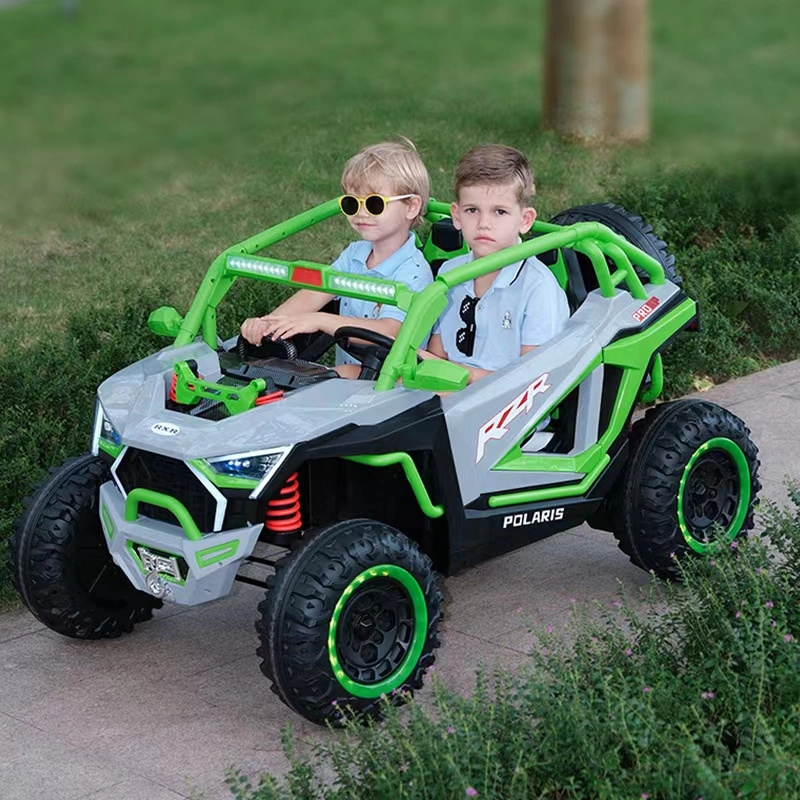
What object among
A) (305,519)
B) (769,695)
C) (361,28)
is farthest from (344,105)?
(305,519)

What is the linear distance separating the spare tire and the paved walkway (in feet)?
3.17

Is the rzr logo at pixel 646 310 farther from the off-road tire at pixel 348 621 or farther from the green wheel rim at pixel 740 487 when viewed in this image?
the off-road tire at pixel 348 621

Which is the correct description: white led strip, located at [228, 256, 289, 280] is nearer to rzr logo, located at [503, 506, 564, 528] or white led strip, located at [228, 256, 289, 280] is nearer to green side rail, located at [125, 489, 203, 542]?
green side rail, located at [125, 489, 203, 542]

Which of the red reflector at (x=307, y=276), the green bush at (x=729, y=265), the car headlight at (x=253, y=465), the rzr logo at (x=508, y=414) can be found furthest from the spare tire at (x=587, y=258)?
the green bush at (x=729, y=265)

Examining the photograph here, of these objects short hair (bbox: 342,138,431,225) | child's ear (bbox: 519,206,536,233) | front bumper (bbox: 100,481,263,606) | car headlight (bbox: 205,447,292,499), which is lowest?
front bumper (bbox: 100,481,263,606)

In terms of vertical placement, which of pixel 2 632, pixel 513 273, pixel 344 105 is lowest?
pixel 2 632

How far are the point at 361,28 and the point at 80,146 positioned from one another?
0.74 feet

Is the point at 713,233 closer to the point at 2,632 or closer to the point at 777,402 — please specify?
the point at 777,402

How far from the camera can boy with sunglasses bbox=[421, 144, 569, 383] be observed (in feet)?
13.4

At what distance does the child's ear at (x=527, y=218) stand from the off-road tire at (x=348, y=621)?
1105mm

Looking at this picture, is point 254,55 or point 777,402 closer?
point 254,55

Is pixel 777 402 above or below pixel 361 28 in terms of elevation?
below

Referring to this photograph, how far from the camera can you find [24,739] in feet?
12.1

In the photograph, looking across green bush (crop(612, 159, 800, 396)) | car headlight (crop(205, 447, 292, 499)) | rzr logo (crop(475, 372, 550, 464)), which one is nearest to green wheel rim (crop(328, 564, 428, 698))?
car headlight (crop(205, 447, 292, 499))
